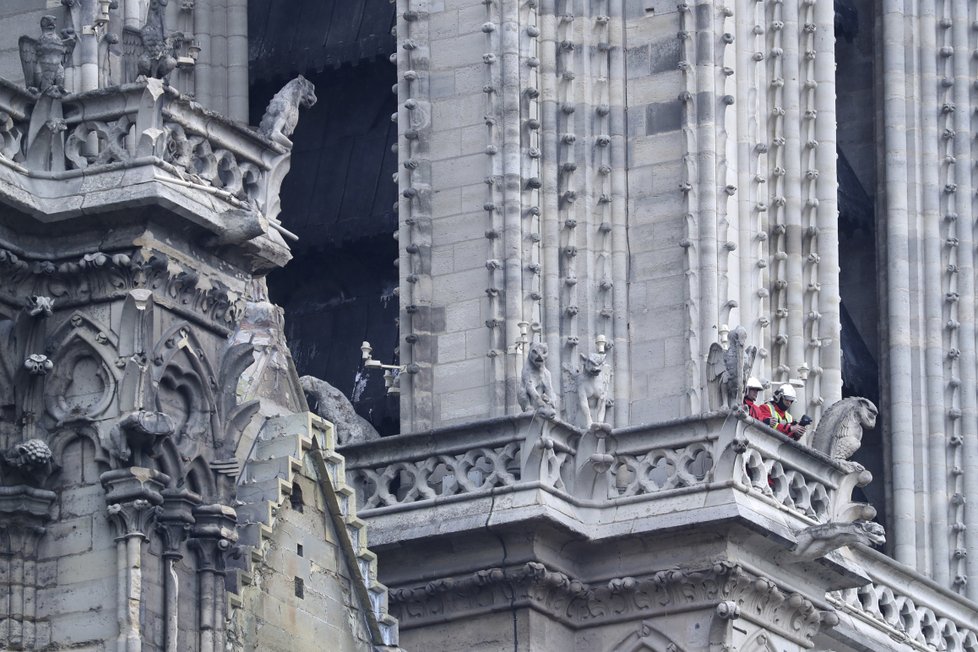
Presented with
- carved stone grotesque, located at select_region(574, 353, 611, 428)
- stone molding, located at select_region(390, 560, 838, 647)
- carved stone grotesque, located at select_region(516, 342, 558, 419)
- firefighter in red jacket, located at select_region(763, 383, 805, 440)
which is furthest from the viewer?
firefighter in red jacket, located at select_region(763, 383, 805, 440)

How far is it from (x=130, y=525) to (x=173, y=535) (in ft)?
1.20

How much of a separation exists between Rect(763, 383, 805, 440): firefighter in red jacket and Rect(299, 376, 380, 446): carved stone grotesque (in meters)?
3.47

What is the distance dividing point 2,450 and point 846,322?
878 inches

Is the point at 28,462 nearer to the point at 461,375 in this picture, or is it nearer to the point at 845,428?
the point at 461,375

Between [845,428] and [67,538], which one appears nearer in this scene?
[67,538]

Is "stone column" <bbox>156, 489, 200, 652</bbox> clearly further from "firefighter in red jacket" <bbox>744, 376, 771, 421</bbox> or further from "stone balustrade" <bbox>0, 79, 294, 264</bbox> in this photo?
"firefighter in red jacket" <bbox>744, 376, 771, 421</bbox>

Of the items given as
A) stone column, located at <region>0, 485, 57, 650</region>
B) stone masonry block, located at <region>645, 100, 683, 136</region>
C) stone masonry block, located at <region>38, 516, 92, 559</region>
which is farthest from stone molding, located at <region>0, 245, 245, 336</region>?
stone masonry block, located at <region>645, 100, 683, 136</region>

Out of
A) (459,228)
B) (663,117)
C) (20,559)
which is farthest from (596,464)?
(20,559)

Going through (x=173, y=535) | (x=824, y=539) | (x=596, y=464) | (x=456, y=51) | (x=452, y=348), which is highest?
(x=456, y=51)

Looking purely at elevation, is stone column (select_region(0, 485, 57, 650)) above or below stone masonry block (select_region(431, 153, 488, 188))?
below

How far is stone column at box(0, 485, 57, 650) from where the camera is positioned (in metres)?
30.7

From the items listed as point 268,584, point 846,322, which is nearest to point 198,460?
point 268,584

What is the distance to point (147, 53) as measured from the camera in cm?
3241

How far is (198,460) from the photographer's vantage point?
31.5 meters
